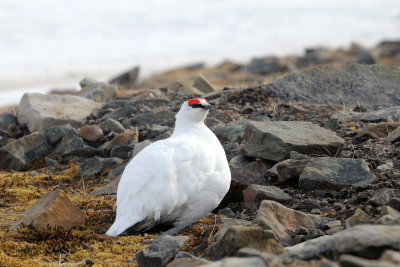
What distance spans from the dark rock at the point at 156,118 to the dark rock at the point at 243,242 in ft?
16.9

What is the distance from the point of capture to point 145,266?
154 inches

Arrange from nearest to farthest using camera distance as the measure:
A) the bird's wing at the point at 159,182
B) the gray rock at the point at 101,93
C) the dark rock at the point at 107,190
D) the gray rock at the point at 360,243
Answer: the gray rock at the point at 360,243 < the bird's wing at the point at 159,182 < the dark rock at the point at 107,190 < the gray rock at the point at 101,93

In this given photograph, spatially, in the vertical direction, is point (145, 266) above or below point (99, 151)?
above

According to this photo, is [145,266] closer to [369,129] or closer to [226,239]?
[226,239]

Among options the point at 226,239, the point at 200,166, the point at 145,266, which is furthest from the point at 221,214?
the point at 226,239

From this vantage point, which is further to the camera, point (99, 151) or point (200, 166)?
point (99, 151)

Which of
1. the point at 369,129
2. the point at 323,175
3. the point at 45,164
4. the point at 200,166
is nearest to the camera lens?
the point at 200,166

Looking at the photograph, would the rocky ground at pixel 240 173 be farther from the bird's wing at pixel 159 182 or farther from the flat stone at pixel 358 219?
the bird's wing at pixel 159 182

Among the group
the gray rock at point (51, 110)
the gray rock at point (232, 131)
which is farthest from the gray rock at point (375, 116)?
the gray rock at point (51, 110)

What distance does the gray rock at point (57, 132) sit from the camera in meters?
8.48

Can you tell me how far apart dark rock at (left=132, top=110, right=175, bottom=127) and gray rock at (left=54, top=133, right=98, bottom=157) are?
3.07 feet

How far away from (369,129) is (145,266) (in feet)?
12.4

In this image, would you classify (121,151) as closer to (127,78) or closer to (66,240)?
(66,240)

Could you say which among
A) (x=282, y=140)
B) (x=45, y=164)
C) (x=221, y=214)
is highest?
(x=282, y=140)
